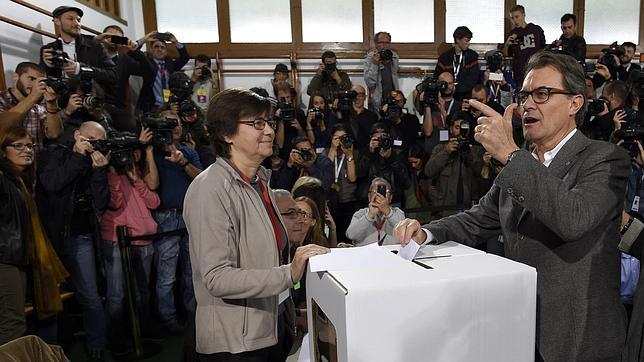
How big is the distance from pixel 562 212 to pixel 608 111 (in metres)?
3.75

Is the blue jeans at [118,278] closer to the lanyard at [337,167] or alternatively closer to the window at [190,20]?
the lanyard at [337,167]

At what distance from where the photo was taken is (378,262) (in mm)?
856

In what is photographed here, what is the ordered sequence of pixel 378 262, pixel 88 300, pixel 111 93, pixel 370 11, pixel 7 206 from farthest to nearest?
pixel 370 11 < pixel 111 93 < pixel 88 300 < pixel 7 206 < pixel 378 262

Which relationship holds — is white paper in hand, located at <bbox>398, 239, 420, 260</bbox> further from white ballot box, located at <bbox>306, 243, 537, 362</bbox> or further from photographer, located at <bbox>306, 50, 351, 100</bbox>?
photographer, located at <bbox>306, 50, 351, 100</bbox>

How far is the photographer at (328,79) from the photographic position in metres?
5.38

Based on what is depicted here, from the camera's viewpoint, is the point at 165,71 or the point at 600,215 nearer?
the point at 600,215

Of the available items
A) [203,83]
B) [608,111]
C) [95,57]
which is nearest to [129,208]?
[95,57]

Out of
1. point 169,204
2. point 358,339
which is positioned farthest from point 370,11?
point 358,339

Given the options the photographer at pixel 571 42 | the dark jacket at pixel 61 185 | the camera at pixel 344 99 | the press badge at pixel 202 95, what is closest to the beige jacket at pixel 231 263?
the dark jacket at pixel 61 185

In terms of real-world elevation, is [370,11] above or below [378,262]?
above

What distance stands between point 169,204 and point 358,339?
9.29ft

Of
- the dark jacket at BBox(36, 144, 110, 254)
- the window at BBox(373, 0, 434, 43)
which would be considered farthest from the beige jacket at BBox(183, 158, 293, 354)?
the window at BBox(373, 0, 434, 43)

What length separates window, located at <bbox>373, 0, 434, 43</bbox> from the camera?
6.55m

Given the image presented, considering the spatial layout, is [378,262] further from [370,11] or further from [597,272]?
[370,11]
